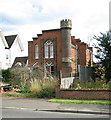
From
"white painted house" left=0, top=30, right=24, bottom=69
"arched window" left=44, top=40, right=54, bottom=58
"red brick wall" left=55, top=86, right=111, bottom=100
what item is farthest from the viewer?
"white painted house" left=0, top=30, right=24, bottom=69

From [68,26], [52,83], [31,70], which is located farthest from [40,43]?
[52,83]

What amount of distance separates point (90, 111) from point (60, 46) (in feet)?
64.2

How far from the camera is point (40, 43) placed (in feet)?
95.2

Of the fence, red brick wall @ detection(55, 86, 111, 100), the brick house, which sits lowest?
red brick wall @ detection(55, 86, 111, 100)

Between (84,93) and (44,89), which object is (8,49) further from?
(84,93)

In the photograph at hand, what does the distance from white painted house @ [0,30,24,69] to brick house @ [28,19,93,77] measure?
821cm

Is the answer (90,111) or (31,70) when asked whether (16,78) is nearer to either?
(31,70)

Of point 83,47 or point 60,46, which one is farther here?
point 83,47

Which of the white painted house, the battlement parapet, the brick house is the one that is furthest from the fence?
the white painted house

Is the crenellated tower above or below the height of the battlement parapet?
below

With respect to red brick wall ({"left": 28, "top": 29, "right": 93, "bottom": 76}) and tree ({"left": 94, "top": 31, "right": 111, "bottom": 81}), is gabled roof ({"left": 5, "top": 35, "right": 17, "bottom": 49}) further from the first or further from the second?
tree ({"left": 94, "top": 31, "right": 111, "bottom": 81})

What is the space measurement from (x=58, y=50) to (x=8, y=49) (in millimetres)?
13639

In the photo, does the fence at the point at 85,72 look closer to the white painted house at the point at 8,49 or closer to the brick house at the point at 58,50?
the brick house at the point at 58,50

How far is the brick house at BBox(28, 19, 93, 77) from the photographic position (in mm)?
26812
